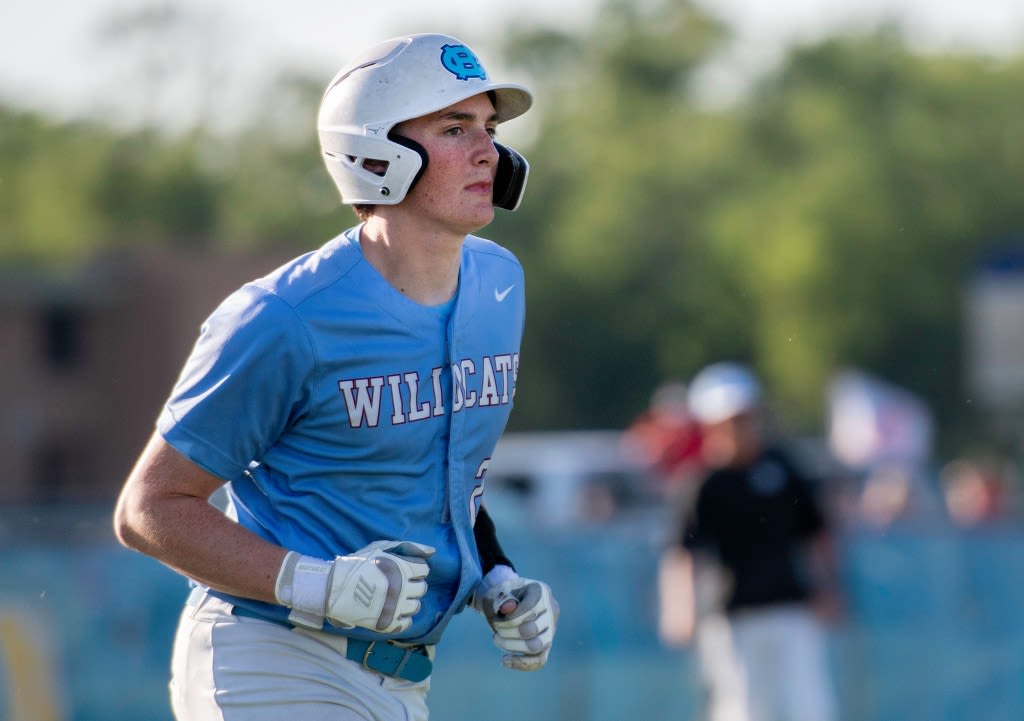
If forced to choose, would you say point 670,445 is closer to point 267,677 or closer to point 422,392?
point 422,392

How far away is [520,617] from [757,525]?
5429 mm

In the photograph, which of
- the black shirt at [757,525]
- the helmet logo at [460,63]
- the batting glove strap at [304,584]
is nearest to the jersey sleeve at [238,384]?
the batting glove strap at [304,584]

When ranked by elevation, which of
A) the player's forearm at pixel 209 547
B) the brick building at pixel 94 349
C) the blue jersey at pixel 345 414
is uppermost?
the brick building at pixel 94 349

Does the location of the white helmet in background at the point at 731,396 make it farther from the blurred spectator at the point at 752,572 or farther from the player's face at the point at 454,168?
the player's face at the point at 454,168

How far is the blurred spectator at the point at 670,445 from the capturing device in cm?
1465

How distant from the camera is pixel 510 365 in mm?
4277

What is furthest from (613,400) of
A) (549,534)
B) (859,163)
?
(549,534)

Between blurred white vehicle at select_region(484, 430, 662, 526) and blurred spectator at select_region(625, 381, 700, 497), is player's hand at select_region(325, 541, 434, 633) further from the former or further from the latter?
blurred white vehicle at select_region(484, 430, 662, 526)

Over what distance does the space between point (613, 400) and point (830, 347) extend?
7.05 m

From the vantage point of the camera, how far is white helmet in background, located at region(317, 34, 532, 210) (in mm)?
3961

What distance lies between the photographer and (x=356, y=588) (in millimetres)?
3643

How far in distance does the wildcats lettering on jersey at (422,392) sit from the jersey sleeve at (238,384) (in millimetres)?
132

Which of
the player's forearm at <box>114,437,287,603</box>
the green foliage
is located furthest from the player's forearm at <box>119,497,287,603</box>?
the green foliage

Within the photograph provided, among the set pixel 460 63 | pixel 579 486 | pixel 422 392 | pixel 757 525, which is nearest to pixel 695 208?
pixel 579 486
